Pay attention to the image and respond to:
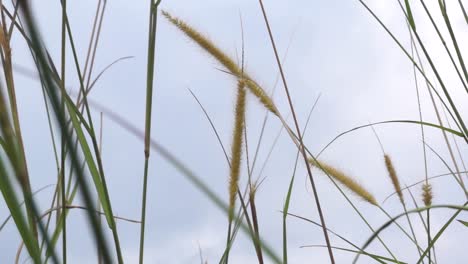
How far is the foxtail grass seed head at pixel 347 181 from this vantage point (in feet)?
4.54

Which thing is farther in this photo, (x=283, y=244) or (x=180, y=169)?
(x=283, y=244)

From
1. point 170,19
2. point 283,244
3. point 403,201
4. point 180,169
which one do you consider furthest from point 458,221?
point 180,169

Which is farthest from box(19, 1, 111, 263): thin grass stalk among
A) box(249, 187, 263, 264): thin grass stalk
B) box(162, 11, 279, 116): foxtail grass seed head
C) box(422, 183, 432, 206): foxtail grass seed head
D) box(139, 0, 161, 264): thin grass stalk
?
box(422, 183, 432, 206): foxtail grass seed head

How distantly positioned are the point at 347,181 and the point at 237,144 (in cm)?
46

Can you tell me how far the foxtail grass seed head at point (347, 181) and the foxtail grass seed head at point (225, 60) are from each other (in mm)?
181

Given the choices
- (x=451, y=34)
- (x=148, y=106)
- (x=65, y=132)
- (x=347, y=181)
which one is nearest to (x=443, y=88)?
(x=451, y=34)

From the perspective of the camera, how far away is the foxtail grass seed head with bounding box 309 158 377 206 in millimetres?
1385

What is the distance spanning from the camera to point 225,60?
1230 mm

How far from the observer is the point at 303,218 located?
56.1 inches

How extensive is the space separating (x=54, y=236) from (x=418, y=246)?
2.54 ft

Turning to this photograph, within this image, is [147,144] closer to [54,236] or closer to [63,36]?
[63,36]

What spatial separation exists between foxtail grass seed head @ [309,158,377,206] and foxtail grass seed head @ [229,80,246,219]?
11.8 inches

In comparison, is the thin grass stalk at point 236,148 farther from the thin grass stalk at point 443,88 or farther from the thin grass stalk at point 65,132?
the thin grass stalk at point 65,132

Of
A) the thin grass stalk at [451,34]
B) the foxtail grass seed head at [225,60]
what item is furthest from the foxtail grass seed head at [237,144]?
the thin grass stalk at [451,34]
